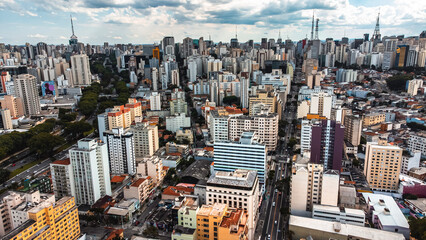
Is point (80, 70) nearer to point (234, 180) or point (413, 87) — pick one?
point (234, 180)

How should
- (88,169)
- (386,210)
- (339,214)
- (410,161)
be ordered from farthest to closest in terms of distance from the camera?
1. (410,161)
2. (88,169)
3. (386,210)
4. (339,214)

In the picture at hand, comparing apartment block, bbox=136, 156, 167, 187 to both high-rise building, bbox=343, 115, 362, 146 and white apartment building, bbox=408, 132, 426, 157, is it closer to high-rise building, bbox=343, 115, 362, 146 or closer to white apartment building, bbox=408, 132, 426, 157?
high-rise building, bbox=343, 115, 362, 146

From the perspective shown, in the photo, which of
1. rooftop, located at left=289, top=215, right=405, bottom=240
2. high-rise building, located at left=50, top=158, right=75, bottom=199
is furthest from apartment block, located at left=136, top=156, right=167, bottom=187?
rooftop, located at left=289, top=215, right=405, bottom=240

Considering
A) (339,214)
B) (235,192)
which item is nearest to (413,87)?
A: (339,214)

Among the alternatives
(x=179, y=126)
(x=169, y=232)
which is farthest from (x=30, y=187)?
(x=179, y=126)

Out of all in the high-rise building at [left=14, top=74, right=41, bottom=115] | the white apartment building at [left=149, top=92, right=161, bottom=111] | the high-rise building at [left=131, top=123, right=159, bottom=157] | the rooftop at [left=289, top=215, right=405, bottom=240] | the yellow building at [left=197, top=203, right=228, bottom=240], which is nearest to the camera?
the yellow building at [left=197, top=203, right=228, bottom=240]
